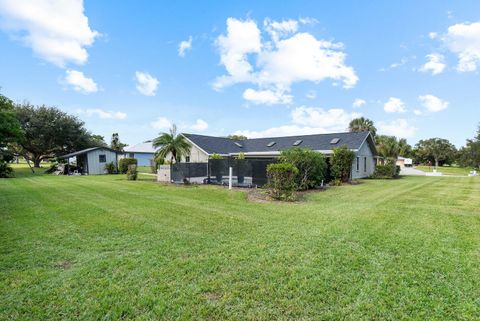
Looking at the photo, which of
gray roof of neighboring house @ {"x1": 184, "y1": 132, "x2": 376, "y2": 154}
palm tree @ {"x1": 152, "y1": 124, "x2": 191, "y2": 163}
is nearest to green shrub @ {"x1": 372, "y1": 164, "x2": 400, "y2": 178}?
gray roof of neighboring house @ {"x1": 184, "y1": 132, "x2": 376, "y2": 154}

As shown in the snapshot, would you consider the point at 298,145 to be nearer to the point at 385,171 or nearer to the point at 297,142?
the point at 297,142

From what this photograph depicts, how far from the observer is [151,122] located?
2709cm

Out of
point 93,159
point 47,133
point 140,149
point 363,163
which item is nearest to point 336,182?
point 363,163

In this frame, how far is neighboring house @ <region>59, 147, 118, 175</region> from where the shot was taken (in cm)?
2516

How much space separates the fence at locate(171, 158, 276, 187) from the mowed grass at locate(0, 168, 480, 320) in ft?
22.3

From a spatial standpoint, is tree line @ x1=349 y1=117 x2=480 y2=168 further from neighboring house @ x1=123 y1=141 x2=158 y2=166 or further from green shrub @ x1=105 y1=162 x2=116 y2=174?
neighboring house @ x1=123 y1=141 x2=158 y2=166

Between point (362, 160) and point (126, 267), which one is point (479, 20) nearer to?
point (362, 160)

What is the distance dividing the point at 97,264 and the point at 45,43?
14.2 metres

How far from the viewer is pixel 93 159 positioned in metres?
25.6

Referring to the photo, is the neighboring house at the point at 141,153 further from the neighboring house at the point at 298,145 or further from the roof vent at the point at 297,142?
the roof vent at the point at 297,142

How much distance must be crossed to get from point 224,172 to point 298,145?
31.5 feet

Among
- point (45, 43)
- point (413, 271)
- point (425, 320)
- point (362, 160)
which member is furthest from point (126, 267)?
point (362, 160)

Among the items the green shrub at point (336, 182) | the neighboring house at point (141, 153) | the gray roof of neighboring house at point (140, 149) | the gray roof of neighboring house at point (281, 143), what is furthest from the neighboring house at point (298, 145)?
the gray roof of neighboring house at point (140, 149)

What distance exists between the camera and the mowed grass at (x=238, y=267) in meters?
2.58
